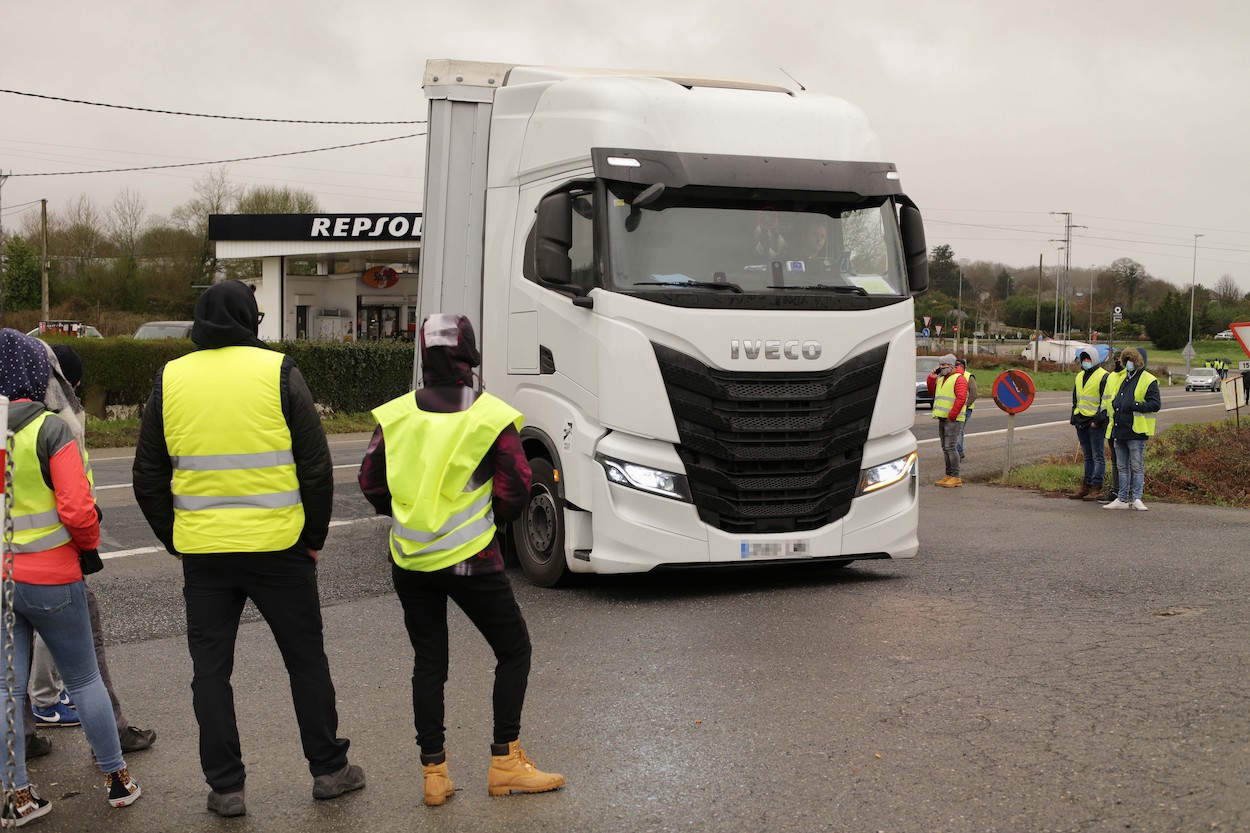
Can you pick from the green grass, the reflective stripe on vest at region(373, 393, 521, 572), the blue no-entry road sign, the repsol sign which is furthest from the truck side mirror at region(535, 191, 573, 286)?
the repsol sign

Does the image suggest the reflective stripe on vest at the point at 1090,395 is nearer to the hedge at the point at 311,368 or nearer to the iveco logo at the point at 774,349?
the iveco logo at the point at 774,349

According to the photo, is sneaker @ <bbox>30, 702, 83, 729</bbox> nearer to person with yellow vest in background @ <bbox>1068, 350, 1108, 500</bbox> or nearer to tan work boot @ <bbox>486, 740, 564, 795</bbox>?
tan work boot @ <bbox>486, 740, 564, 795</bbox>

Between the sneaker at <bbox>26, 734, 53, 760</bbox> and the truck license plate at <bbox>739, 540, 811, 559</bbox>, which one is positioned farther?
the truck license plate at <bbox>739, 540, 811, 559</bbox>

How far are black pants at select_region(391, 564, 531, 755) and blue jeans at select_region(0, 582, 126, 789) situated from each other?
3.59 ft

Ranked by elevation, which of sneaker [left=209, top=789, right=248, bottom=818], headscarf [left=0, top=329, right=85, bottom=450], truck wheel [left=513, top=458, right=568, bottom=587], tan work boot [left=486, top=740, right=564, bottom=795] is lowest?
sneaker [left=209, top=789, right=248, bottom=818]

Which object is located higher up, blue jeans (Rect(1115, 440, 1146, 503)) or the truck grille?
the truck grille

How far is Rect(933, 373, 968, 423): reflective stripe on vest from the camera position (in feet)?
52.3

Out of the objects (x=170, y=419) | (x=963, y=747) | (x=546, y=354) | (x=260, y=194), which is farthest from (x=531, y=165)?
(x=260, y=194)

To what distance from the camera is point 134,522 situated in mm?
11195

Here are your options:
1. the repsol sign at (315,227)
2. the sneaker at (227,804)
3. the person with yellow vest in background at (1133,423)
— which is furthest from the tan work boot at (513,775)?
the repsol sign at (315,227)

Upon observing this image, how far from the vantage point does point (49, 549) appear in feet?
14.2

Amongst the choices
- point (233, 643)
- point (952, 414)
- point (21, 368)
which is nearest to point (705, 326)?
point (233, 643)

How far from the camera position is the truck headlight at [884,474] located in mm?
8070

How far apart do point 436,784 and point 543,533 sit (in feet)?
13.0
